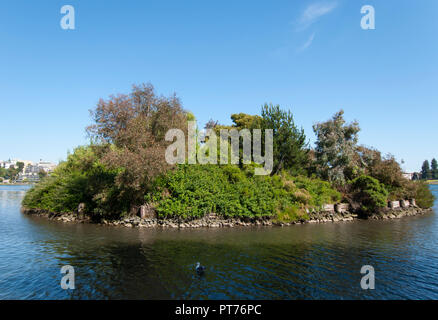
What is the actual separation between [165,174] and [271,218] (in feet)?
34.2

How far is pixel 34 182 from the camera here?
1201 inches

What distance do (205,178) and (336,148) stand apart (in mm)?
17521

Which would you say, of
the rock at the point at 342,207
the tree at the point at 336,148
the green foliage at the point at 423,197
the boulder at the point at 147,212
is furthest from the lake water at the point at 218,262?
the green foliage at the point at 423,197

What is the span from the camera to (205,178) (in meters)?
23.8

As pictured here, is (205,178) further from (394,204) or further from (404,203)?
(404,203)

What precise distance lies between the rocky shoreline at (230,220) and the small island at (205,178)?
0.10 m

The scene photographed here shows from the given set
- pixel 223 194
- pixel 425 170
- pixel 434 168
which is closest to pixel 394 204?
pixel 223 194

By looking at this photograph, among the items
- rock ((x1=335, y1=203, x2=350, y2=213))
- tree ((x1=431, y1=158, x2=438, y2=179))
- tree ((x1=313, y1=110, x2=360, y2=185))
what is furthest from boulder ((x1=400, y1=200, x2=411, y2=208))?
tree ((x1=431, y1=158, x2=438, y2=179))

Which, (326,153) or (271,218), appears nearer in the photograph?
(271,218)

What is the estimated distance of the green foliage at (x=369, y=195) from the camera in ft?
90.1

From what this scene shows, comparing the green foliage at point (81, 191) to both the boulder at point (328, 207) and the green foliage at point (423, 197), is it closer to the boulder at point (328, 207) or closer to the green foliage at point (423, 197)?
the boulder at point (328, 207)

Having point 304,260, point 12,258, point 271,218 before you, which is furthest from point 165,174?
point 304,260
